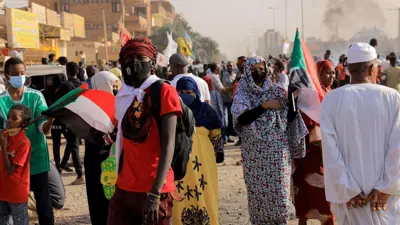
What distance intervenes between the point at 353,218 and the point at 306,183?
194cm

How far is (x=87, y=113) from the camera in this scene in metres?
4.45

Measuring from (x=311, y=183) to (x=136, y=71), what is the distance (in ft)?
8.52

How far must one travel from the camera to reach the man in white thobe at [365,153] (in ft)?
12.2

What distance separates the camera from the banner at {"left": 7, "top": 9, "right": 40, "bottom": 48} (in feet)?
95.1

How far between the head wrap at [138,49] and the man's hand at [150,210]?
0.89 metres

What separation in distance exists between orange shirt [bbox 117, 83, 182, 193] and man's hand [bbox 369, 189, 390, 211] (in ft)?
4.03

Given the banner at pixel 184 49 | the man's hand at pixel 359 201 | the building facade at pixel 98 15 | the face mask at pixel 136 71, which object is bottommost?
the man's hand at pixel 359 201

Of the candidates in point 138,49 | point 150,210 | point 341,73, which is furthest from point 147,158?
point 341,73

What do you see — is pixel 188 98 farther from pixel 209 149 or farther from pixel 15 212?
pixel 15 212

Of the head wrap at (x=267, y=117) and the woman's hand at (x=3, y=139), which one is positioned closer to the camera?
the woman's hand at (x=3, y=139)

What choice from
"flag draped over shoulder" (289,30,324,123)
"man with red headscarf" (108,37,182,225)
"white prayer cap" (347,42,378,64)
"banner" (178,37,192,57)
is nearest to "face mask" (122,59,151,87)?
"man with red headscarf" (108,37,182,225)

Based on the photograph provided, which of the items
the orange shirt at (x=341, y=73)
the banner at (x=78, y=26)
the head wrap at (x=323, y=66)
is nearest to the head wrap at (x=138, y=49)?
the head wrap at (x=323, y=66)

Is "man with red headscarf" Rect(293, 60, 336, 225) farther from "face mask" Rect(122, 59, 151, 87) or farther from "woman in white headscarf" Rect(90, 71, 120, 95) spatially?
"face mask" Rect(122, 59, 151, 87)

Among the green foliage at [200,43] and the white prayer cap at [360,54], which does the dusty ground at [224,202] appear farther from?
the green foliage at [200,43]
